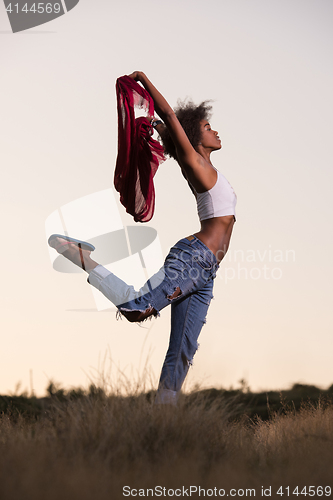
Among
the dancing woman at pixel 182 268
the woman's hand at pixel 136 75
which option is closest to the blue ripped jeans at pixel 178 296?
the dancing woman at pixel 182 268

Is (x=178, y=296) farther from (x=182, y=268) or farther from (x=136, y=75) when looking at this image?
(x=136, y=75)

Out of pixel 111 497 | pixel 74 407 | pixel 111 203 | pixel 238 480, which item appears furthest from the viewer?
pixel 111 203

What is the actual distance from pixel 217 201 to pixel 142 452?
1893mm

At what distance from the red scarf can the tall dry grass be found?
186cm

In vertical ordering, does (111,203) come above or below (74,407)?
above

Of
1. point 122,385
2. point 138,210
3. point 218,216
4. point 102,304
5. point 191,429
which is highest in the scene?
point 138,210

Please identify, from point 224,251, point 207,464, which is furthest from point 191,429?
point 224,251

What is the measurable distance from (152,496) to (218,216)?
6.77 feet

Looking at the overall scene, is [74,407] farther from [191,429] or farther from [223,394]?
[223,394]

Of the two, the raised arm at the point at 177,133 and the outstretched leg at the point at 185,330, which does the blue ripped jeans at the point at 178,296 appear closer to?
the outstretched leg at the point at 185,330

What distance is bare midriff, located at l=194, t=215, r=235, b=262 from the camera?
3453 millimetres

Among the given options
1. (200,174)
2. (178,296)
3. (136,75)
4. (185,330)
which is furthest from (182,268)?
(136,75)

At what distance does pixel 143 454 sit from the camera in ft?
8.02

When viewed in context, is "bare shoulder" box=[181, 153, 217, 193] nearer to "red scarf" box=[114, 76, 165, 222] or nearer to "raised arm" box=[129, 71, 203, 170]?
"raised arm" box=[129, 71, 203, 170]
